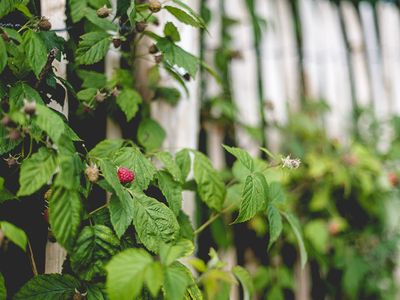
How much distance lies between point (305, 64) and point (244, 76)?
50cm

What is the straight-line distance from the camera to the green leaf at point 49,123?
0.92 meters

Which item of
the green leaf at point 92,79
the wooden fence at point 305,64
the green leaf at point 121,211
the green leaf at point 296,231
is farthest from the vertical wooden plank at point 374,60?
the green leaf at point 121,211

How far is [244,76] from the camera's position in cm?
222

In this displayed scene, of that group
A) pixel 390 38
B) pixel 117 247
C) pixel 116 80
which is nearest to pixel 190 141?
pixel 116 80

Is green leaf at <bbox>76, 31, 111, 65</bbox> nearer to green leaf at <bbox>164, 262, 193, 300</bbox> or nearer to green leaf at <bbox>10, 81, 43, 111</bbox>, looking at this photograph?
green leaf at <bbox>10, 81, 43, 111</bbox>

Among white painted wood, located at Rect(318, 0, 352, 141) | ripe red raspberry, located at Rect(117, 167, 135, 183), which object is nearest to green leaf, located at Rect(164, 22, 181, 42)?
ripe red raspberry, located at Rect(117, 167, 135, 183)

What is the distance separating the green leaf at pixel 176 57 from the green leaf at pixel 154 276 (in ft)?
1.92

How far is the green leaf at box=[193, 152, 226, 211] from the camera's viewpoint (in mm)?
1347

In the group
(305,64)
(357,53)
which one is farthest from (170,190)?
(357,53)

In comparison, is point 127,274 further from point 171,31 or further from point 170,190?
point 171,31

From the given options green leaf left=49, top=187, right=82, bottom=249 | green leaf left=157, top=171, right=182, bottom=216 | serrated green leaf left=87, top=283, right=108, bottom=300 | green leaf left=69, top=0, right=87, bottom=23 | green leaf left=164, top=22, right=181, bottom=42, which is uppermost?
green leaf left=69, top=0, right=87, bottom=23

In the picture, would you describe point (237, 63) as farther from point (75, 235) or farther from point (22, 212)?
point (75, 235)

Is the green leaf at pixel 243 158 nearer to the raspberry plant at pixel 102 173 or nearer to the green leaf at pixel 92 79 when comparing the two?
the raspberry plant at pixel 102 173

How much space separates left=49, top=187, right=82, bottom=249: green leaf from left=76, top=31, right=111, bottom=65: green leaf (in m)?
0.45
